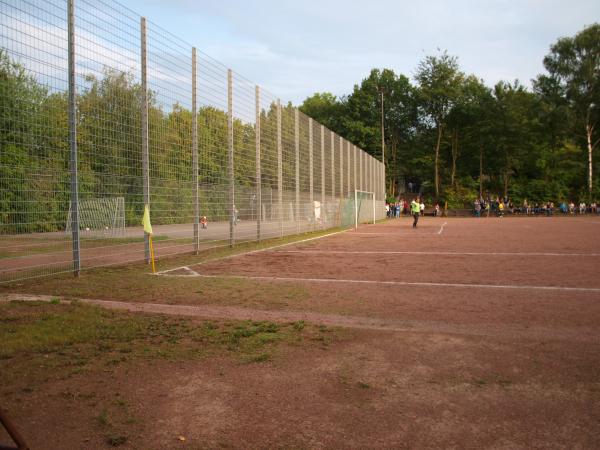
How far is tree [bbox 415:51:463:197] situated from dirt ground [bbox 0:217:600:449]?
5605 cm

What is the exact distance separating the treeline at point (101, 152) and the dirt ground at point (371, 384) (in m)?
2.36

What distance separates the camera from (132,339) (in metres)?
4.60

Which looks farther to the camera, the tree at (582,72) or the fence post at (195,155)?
the tree at (582,72)

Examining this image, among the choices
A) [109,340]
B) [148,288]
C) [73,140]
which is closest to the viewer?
[109,340]

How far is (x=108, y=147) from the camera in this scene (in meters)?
9.59

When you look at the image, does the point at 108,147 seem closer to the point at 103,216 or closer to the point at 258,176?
the point at 103,216

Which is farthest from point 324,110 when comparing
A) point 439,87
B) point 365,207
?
point 365,207

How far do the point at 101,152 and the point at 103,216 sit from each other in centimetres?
269

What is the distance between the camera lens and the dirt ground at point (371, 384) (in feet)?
8.96

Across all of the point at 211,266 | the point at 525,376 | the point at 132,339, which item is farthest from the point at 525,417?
the point at 211,266

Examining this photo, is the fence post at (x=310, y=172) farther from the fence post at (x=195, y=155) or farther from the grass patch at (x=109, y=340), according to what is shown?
the grass patch at (x=109, y=340)

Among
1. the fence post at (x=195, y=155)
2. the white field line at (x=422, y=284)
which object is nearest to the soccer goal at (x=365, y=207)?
the fence post at (x=195, y=155)

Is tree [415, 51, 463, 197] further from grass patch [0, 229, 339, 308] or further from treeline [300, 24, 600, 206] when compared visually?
grass patch [0, 229, 339, 308]

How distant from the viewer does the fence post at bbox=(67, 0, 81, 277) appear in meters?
8.54
